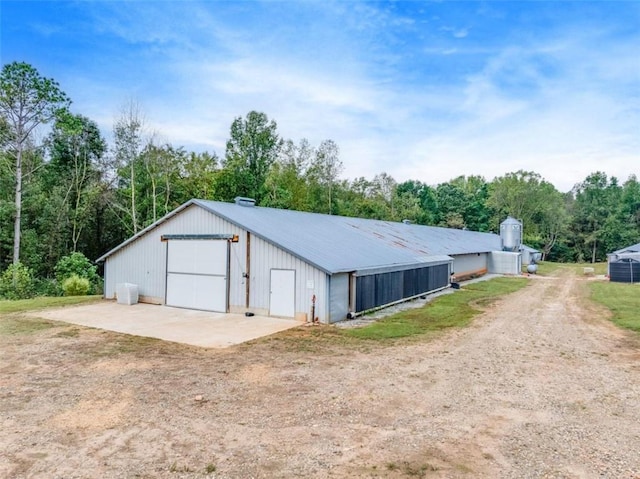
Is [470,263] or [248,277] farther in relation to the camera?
[470,263]

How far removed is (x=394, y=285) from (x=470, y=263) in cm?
1695

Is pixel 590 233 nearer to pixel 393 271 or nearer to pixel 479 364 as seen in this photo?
pixel 393 271

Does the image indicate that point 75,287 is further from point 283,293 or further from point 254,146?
point 254,146

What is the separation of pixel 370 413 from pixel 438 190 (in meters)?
64.3

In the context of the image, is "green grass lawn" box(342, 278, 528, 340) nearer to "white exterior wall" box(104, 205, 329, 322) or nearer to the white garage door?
"white exterior wall" box(104, 205, 329, 322)

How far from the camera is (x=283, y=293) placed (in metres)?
14.2

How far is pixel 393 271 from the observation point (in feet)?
56.3

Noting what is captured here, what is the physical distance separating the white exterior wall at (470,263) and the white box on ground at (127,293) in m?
20.1

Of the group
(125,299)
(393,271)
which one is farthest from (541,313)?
(125,299)

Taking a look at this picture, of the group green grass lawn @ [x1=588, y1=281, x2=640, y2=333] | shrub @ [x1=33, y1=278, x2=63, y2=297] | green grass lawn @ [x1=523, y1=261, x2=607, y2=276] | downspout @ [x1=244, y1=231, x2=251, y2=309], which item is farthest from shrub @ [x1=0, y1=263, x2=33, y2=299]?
green grass lawn @ [x1=523, y1=261, x2=607, y2=276]

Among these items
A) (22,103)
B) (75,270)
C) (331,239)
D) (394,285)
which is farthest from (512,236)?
(22,103)

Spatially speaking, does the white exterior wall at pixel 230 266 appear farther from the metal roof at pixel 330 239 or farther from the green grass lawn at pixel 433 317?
the green grass lawn at pixel 433 317

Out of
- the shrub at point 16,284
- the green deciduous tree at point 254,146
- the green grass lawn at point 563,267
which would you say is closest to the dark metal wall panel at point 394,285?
the shrub at point 16,284

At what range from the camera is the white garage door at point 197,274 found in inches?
615
